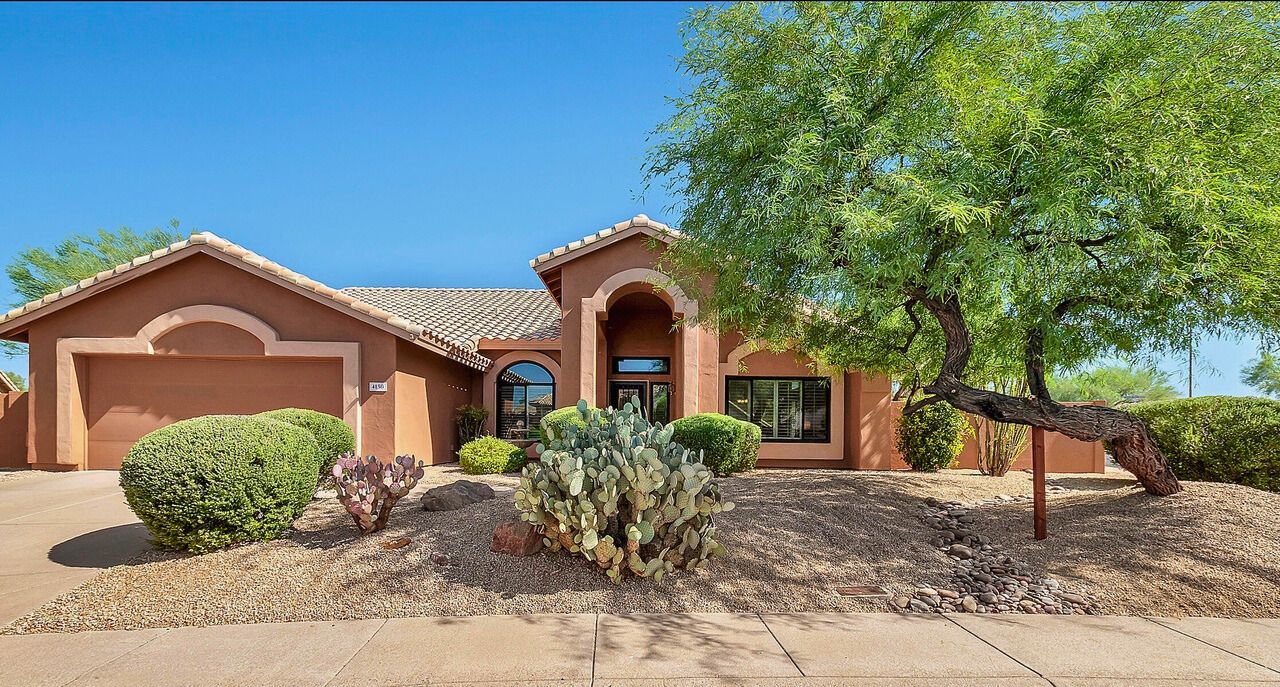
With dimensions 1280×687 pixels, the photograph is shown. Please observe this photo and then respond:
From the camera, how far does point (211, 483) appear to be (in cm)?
641

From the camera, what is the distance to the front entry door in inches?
674

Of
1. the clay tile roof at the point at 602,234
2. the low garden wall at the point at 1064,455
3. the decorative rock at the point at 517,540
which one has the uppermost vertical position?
the clay tile roof at the point at 602,234

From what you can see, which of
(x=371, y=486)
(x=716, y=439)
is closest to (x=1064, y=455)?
(x=716, y=439)

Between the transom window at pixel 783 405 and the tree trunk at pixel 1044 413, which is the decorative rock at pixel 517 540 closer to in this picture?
the tree trunk at pixel 1044 413

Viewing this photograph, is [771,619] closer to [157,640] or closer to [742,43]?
[157,640]

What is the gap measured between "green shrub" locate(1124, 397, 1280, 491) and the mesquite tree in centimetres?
257

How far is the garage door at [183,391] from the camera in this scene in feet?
42.5

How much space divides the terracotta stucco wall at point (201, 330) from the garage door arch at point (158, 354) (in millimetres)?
124

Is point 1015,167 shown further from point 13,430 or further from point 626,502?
point 13,430

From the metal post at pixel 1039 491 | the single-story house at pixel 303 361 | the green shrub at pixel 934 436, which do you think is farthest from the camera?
the green shrub at pixel 934 436

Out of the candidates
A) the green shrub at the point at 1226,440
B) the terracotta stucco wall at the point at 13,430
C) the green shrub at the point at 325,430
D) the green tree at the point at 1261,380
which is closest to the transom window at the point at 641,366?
the green shrub at the point at 325,430

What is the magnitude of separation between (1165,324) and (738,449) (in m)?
6.44

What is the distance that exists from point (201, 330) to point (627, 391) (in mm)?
9677

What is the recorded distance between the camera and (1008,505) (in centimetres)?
902
